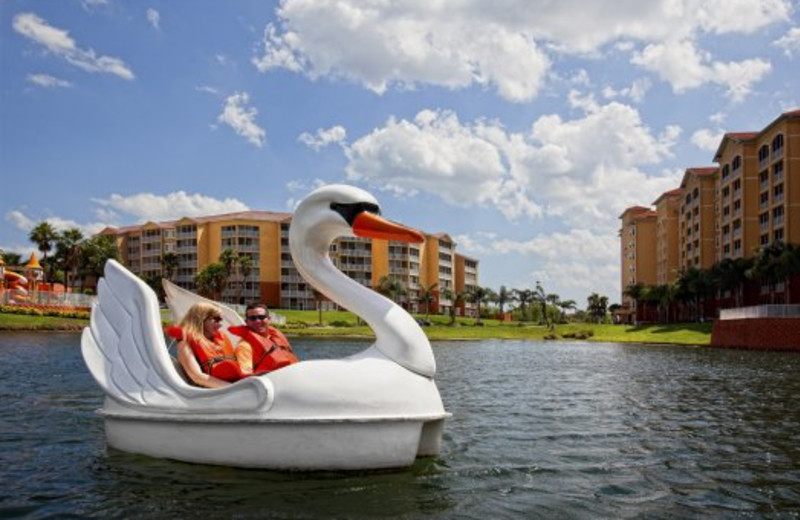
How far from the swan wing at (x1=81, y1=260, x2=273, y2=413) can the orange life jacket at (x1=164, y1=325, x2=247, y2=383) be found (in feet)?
0.91

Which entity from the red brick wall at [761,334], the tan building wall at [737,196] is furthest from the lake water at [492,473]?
the tan building wall at [737,196]

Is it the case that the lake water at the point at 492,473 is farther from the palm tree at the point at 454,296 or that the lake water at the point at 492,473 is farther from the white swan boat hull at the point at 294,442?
the palm tree at the point at 454,296

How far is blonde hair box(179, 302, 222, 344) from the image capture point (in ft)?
27.8

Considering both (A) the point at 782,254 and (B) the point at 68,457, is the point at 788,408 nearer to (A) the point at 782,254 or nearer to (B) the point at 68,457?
(B) the point at 68,457

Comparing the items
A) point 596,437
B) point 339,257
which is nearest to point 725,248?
point 339,257

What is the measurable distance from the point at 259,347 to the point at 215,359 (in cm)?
51

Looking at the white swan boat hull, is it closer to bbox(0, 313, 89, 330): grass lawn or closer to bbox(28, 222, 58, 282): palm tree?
bbox(0, 313, 89, 330): grass lawn

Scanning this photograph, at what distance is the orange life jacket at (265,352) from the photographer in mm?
8156

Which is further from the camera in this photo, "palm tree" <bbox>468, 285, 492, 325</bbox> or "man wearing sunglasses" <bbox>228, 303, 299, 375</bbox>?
"palm tree" <bbox>468, 285, 492, 325</bbox>

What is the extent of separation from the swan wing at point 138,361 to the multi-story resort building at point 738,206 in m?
62.6

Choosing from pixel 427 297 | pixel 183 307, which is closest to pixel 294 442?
pixel 183 307

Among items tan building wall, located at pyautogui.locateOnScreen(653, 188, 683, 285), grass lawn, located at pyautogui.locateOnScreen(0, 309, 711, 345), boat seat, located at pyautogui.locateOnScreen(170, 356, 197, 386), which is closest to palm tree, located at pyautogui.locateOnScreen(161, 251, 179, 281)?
grass lawn, located at pyautogui.locateOnScreen(0, 309, 711, 345)

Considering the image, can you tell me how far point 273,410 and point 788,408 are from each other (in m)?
12.5

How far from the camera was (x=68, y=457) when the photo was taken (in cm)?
909
